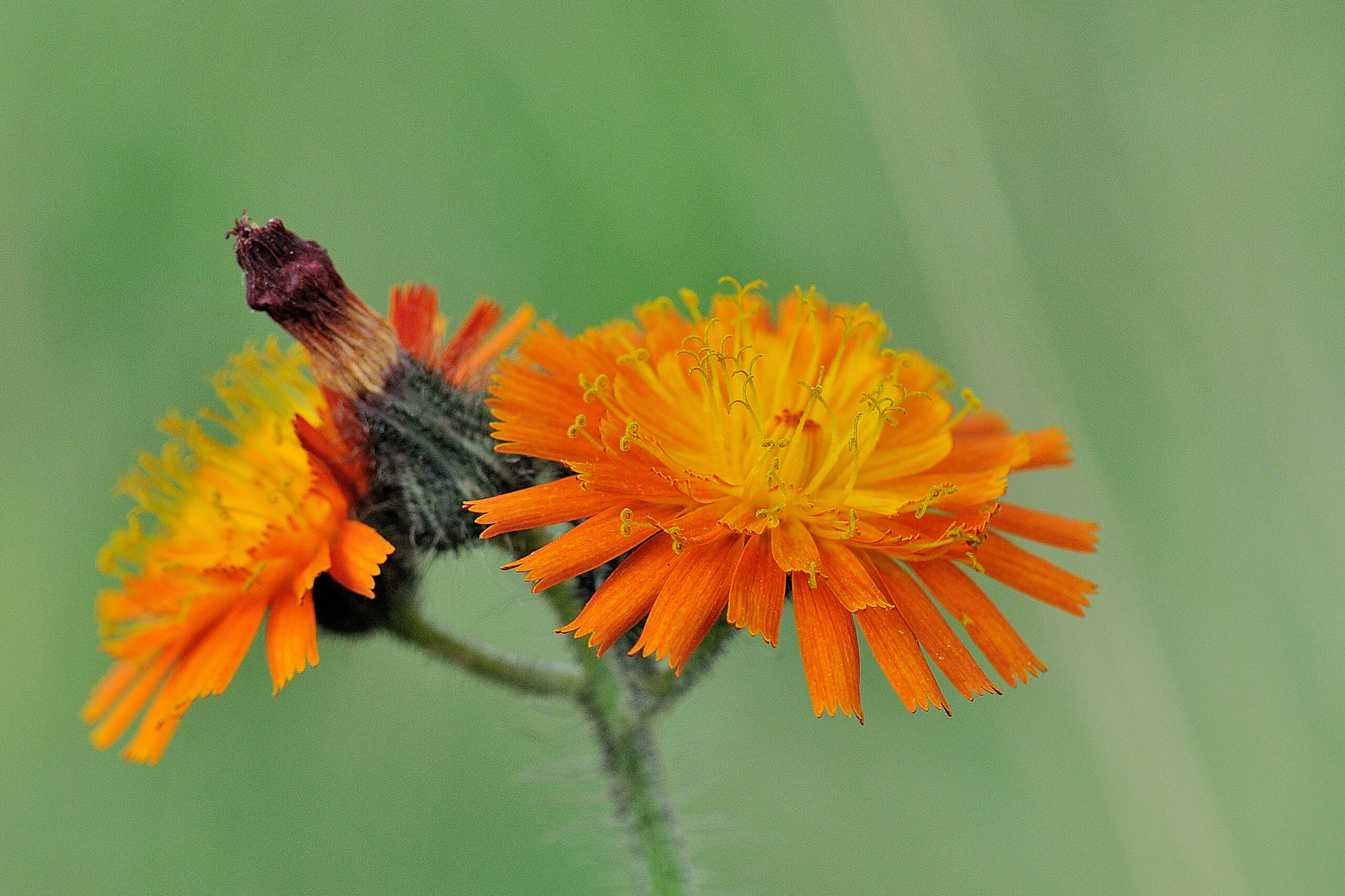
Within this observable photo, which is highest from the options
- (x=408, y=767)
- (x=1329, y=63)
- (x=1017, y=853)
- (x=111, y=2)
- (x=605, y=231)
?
(x=111, y=2)

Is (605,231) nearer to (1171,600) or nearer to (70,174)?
(70,174)

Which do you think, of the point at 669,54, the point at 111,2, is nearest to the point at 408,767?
the point at 669,54

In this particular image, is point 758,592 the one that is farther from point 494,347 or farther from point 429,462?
point 494,347

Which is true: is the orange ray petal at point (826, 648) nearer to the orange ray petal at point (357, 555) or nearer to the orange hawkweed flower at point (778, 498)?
the orange hawkweed flower at point (778, 498)

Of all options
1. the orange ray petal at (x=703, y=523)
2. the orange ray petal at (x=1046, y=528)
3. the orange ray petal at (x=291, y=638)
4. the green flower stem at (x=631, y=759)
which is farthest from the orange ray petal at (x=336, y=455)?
the orange ray petal at (x=1046, y=528)

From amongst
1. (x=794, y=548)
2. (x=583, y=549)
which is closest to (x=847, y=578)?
(x=794, y=548)

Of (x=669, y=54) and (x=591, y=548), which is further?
(x=669, y=54)
